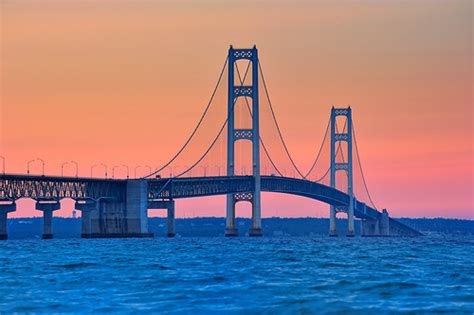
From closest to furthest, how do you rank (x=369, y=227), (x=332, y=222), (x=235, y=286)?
(x=235, y=286), (x=332, y=222), (x=369, y=227)

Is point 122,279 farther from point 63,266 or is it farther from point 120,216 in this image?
point 120,216

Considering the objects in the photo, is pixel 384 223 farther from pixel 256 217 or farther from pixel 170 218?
pixel 170 218

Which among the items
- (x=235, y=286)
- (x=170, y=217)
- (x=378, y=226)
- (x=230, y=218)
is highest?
(x=378, y=226)

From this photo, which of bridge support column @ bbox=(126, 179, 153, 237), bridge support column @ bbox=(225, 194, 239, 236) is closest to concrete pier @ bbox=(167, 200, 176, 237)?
bridge support column @ bbox=(126, 179, 153, 237)

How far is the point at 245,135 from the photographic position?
416ft

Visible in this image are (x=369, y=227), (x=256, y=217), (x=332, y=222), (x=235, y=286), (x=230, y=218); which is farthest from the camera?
(x=369, y=227)

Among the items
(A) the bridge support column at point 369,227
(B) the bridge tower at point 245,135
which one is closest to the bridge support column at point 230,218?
(B) the bridge tower at point 245,135

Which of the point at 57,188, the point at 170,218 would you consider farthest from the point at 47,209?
the point at 170,218

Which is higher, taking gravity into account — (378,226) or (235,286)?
(378,226)

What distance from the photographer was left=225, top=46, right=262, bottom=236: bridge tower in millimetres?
126312

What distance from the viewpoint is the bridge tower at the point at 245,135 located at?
126m

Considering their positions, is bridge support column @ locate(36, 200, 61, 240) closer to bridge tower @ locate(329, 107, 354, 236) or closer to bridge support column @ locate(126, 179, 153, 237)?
bridge support column @ locate(126, 179, 153, 237)

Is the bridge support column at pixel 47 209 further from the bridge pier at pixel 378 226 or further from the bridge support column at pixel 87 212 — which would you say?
the bridge pier at pixel 378 226

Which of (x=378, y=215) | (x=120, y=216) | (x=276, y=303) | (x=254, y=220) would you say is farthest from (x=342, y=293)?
(x=378, y=215)
